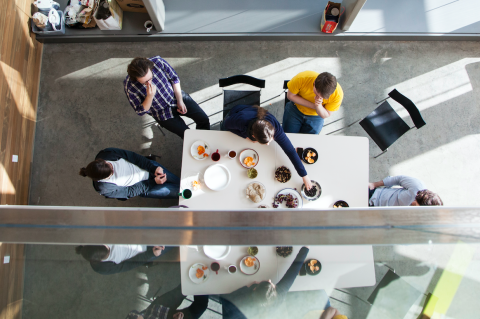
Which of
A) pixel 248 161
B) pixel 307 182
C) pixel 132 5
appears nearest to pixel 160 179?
pixel 248 161

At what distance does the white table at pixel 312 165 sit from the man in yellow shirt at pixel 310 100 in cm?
36

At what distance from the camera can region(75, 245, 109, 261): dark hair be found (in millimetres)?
993

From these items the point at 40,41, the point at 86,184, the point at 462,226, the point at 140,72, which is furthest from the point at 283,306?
the point at 40,41

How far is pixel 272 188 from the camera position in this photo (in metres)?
2.50

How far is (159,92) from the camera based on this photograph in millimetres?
2617

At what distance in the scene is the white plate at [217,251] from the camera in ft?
3.40

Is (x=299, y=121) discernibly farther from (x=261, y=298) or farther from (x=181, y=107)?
(x=261, y=298)

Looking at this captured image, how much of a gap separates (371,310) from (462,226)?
0.47 meters

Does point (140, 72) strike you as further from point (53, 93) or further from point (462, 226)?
point (462, 226)

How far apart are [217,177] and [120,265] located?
4.93 feet

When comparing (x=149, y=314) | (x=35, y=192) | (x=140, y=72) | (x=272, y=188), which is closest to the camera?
(x=149, y=314)

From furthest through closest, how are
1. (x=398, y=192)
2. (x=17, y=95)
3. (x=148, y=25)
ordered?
(x=148, y=25)
(x=17, y=95)
(x=398, y=192)

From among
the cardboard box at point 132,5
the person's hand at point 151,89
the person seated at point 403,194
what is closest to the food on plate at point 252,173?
the person's hand at point 151,89

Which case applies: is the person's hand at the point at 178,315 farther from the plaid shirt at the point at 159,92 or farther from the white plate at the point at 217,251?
the plaid shirt at the point at 159,92
